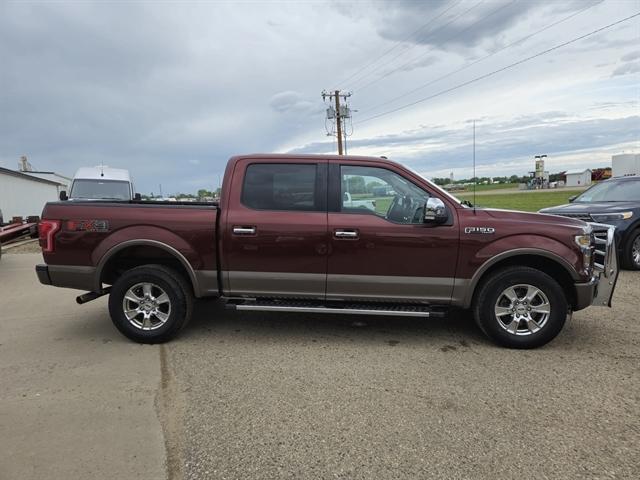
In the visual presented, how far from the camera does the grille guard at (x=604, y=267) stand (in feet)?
14.4

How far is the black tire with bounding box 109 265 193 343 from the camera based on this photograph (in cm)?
445

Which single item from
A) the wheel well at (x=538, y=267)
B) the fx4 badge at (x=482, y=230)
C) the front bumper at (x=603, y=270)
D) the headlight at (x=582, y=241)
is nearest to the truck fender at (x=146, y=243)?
the fx4 badge at (x=482, y=230)

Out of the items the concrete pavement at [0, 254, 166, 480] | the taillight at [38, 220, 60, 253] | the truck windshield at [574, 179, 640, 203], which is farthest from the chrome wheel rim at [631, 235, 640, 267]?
the taillight at [38, 220, 60, 253]

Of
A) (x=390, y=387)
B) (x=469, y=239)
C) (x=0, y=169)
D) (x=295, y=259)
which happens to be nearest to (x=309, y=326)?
(x=295, y=259)

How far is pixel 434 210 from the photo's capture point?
4121mm

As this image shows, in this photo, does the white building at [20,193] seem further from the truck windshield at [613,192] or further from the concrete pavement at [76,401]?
the truck windshield at [613,192]

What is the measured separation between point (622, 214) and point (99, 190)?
13034 millimetres

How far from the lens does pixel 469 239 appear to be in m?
4.26

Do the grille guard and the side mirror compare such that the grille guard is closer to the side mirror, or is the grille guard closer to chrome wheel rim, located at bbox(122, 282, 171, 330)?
the side mirror

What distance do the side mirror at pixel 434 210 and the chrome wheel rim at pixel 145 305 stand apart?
108 inches

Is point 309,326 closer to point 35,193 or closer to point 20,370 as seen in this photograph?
point 20,370

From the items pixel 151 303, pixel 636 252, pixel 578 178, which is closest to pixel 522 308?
pixel 151 303

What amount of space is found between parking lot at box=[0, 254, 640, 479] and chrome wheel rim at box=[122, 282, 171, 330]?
0.26 m

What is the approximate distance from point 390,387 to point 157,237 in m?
2.68
